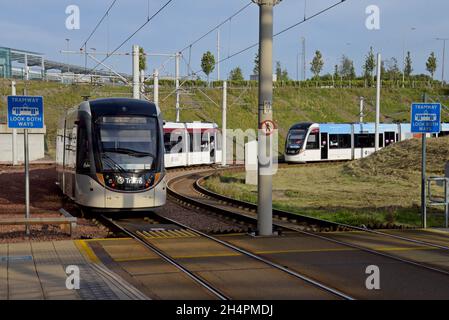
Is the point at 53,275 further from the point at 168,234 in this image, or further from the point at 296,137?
the point at 296,137

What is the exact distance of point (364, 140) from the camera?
145 feet

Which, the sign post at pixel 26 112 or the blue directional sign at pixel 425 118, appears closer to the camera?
the sign post at pixel 26 112

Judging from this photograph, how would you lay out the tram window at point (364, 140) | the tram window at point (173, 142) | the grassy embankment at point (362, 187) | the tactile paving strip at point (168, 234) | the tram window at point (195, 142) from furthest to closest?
the tram window at point (364, 140)
the tram window at point (195, 142)
the tram window at point (173, 142)
the grassy embankment at point (362, 187)
the tactile paving strip at point (168, 234)

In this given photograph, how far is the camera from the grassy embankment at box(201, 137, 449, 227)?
57.1ft

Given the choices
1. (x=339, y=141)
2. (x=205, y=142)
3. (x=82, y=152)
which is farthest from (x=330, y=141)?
(x=82, y=152)

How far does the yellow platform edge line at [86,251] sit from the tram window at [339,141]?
32.6m

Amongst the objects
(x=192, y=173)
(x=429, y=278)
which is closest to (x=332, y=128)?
(x=192, y=173)

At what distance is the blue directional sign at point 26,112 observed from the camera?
472 inches

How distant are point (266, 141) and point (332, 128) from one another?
30748 millimetres

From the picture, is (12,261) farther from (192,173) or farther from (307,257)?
(192,173)

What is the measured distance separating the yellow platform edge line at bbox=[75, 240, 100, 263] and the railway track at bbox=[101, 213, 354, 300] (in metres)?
1.06

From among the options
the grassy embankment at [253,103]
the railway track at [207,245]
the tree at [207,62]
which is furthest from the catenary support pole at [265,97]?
the tree at [207,62]

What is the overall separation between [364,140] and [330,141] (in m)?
3.14

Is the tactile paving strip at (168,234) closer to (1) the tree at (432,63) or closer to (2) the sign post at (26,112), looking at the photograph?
(2) the sign post at (26,112)
